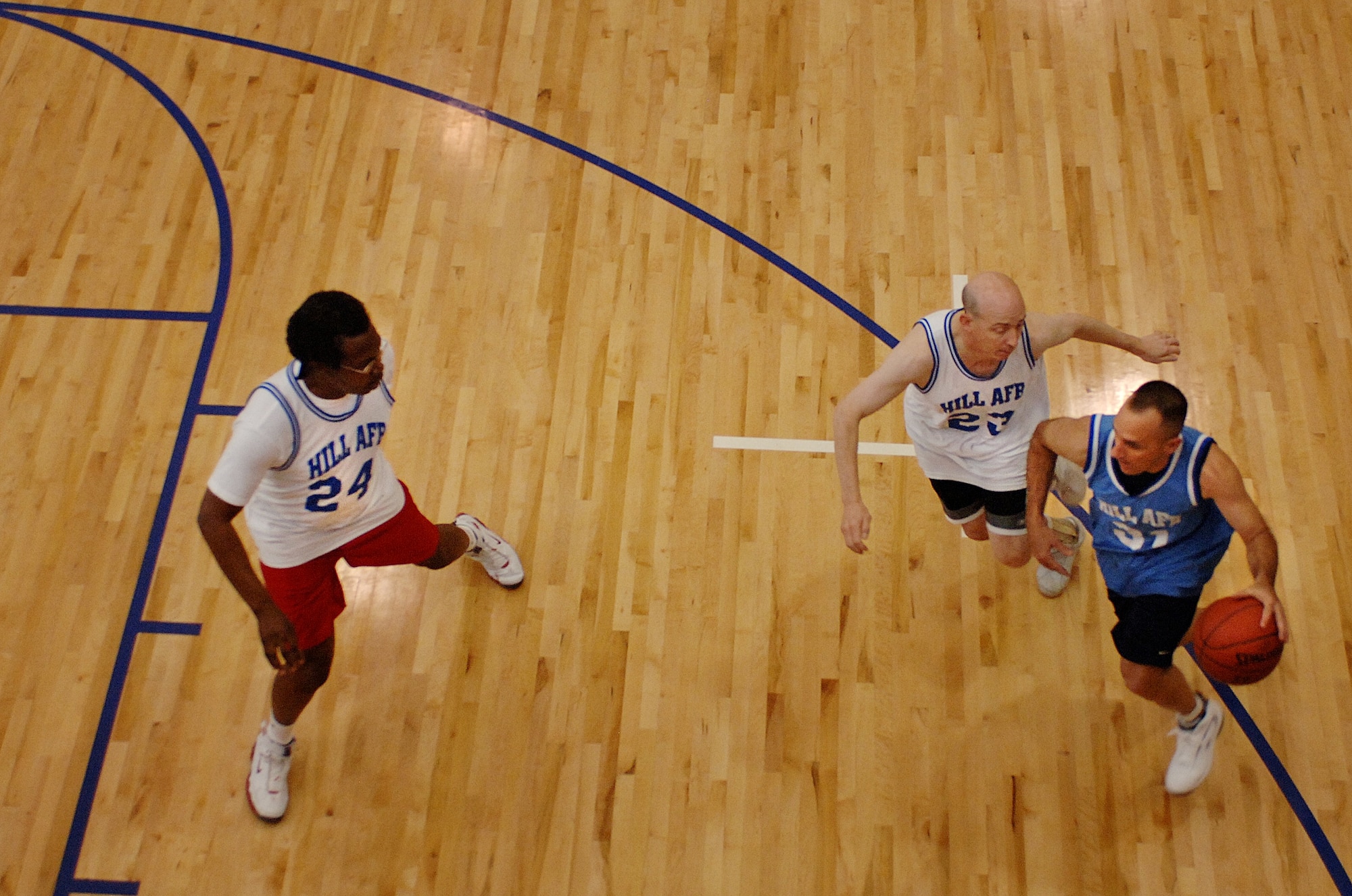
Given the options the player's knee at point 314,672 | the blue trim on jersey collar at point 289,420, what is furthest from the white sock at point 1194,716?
the blue trim on jersey collar at point 289,420

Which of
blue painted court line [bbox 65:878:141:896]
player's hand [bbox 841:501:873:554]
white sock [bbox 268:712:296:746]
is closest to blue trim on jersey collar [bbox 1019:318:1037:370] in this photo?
player's hand [bbox 841:501:873:554]

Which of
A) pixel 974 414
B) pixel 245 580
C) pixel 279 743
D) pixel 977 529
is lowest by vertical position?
pixel 279 743

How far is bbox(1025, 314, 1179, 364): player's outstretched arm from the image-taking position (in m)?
3.21

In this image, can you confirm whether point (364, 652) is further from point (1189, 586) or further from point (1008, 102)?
point (1008, 102)

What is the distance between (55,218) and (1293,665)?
17.9 ft

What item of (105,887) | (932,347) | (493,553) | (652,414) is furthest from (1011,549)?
(105,887)

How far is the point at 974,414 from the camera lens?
3309 mm

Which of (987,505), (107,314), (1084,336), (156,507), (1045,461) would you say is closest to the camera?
(1045,461)

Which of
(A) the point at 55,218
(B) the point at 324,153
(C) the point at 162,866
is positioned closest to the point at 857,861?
(C) the point at 162,866

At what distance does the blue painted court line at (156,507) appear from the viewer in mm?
3508

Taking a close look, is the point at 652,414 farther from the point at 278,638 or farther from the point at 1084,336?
the point at 278,638

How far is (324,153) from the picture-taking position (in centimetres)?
506

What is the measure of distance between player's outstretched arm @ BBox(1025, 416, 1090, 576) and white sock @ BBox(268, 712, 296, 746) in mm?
2460

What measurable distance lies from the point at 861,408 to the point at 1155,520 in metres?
0.87
